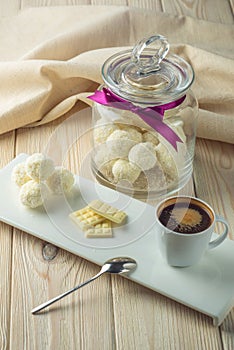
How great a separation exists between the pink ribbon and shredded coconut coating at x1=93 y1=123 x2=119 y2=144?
0.15 ft

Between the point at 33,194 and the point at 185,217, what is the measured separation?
0.91 ft

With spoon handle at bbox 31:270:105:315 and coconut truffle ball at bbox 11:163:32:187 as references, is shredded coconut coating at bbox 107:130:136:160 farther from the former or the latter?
spoon handle at bbox 31:270:105:315

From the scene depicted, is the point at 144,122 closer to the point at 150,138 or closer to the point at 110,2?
the point at 150,138

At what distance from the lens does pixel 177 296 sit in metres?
1.00

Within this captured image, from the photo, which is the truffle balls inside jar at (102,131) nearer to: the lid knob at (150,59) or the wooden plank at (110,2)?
the lid knob at (150,59)

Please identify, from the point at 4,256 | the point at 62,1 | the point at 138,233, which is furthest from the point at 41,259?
the point at 62,1

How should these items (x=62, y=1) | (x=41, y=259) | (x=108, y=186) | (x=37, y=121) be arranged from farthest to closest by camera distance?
(x=62, y=1) < (x=37, y=121) < (x=108, y=186) < (x=41, y=259)

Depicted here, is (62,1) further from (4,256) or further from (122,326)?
(122,326)

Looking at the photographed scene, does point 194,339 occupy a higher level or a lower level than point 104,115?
lower

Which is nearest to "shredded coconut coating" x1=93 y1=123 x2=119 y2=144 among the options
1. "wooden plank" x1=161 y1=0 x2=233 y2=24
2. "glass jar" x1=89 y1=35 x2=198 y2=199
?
"glass jar" x1=89 y1=35 x2=198 y2=199

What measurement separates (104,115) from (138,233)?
0.86 feet

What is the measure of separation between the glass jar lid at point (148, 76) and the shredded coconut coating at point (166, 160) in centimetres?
11

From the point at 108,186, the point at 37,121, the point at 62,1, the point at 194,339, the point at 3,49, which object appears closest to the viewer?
the point at 194,339

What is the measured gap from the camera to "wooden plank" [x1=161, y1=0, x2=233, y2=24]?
180 cm
